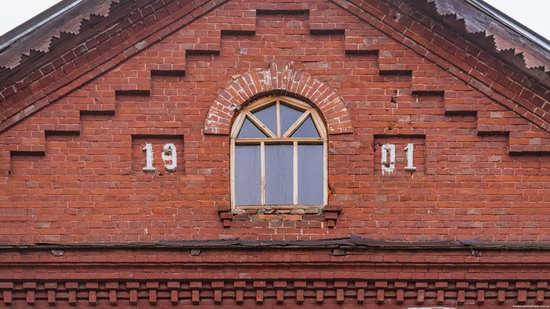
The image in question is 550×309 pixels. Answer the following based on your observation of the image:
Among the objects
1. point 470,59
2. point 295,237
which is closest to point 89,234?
point 295,237

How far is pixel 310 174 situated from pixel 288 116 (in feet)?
2.47

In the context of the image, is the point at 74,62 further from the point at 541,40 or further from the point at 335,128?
the point at 541,40

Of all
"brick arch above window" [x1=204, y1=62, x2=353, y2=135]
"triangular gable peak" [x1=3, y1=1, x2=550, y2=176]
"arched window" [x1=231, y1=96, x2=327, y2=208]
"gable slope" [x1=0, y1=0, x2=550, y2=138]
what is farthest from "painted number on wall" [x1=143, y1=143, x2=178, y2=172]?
"gable slope" [x1=0, y1=0, x2=550, y2=138]

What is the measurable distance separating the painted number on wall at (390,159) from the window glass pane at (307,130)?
0.84 metres

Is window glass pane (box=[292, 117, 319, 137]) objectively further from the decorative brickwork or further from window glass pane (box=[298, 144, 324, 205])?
the decorative brickwork

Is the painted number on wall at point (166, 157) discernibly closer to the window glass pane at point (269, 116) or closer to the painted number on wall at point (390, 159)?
the window glass pane at point (269, 116)

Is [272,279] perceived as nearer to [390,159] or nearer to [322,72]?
[390,159]

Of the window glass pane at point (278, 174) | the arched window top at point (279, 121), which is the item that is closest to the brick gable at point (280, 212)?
the arched window top at point (279, 121)

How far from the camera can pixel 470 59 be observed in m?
17.0

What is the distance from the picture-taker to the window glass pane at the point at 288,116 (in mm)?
17078

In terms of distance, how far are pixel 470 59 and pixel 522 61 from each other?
62 centimetres

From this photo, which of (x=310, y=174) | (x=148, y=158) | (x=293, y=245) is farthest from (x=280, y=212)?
(x=148, y=158)

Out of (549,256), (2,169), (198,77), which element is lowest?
(549,256)

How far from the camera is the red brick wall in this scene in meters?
16.6
